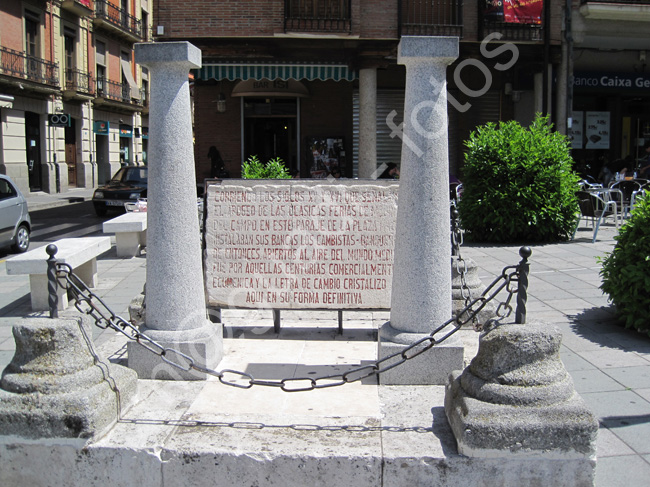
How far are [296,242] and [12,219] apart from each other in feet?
28.6

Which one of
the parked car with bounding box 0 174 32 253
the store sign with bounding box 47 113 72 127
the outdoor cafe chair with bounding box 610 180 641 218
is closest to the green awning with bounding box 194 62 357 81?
the parked car with bounding box 0 174 32 253

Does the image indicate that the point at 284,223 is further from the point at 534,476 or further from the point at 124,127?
the point at 124,127

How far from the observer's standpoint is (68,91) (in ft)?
103

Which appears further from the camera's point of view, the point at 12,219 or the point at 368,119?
the point at 368,119

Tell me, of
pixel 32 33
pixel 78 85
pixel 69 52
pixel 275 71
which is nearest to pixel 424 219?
pixel 275 71

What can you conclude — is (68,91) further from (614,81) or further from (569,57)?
(614,81)

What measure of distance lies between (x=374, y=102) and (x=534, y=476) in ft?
45.6

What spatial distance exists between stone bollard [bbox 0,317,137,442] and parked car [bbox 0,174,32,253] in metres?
9.20

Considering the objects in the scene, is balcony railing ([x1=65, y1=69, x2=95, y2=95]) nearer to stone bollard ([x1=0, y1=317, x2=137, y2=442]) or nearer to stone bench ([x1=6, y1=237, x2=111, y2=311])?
stone bench ([x1=6, y1=237, x2=111, y2=311])

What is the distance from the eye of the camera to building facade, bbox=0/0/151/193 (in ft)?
87.6

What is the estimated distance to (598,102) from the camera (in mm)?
20203

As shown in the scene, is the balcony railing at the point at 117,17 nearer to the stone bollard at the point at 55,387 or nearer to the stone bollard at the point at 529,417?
the stone bollard at the point at 55,387

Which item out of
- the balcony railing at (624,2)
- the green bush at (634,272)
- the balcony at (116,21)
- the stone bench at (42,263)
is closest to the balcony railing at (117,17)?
the balcony at (116,21)

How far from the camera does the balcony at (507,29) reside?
1655cm
